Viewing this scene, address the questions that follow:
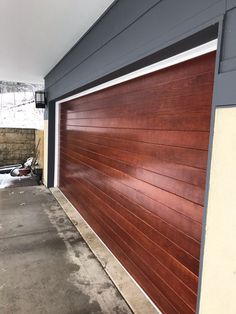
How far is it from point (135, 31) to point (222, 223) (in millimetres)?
1443

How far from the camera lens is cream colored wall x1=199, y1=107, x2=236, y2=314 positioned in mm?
1016

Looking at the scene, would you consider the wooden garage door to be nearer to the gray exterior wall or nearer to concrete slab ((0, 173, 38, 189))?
the gray exterior wall

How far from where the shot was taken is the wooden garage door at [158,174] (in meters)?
1.55

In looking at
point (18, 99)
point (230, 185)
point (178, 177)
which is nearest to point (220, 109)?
point (230, 185)

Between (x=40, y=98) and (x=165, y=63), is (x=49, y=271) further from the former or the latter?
(x=40, y=98)

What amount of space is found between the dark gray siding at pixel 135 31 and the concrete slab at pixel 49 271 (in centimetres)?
203

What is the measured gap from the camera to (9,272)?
8.11 feet

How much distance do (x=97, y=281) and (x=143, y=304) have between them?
0.55m

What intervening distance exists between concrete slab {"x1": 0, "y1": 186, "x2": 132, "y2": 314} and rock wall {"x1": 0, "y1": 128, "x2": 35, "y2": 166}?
449 cm

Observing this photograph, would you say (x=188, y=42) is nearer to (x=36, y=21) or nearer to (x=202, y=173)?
(x=202, y=173)

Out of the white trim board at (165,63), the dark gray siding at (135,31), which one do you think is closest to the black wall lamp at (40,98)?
the white trim board at (165,63)

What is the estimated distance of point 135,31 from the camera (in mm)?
1767

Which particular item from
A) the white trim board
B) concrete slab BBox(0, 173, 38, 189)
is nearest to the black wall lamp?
concrete slab BBox(0, 173, 38, 189)

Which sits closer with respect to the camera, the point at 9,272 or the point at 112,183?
the point at 9,272
